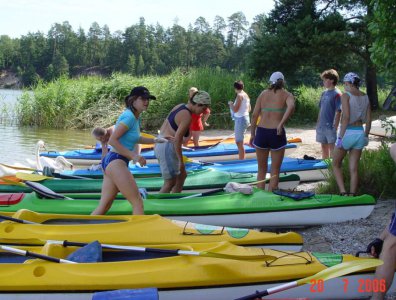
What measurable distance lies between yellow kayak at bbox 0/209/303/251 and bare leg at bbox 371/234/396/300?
3.83 feet

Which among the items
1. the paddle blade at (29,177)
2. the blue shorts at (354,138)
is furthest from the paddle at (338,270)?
the paddle blade at (29,177)

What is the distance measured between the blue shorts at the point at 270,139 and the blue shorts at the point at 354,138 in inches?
32.2

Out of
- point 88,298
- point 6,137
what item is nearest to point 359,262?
point 88,298

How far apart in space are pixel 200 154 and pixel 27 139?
825 centimetres

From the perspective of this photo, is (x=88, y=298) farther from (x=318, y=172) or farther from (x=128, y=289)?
(x=318, y=172)

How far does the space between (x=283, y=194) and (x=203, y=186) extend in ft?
5.92

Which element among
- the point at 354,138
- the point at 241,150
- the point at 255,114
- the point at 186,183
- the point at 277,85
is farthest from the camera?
the point at 241,150

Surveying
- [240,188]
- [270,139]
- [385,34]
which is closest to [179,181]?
[240,188]

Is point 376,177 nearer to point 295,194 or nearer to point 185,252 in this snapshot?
point 295,194

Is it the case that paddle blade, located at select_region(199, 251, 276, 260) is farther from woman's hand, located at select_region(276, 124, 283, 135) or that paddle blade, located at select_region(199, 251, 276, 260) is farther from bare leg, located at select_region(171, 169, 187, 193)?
woman's hand, located at select_region(276, 124, 283, 135)

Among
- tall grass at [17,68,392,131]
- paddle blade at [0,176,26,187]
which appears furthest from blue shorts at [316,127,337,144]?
tall grass at [17,68,392,131]

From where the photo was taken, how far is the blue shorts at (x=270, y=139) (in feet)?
22.6

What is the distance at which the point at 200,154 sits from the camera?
1133cm

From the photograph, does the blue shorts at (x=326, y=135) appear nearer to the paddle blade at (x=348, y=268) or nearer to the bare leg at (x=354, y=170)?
the bare leg at (x=354, y=170)
